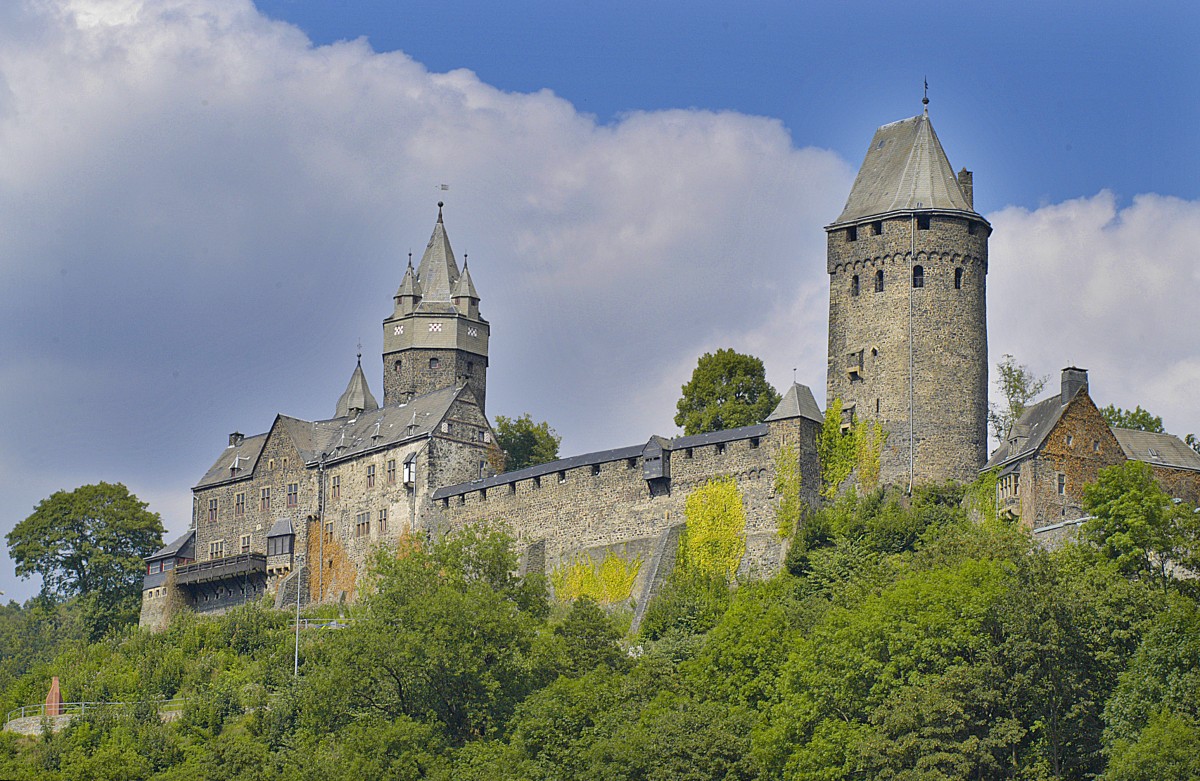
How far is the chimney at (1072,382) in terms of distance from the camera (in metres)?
58.4

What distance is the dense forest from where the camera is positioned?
44.5 metres

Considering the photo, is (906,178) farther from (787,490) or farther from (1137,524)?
(1137,524)

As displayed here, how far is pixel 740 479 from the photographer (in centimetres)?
6166

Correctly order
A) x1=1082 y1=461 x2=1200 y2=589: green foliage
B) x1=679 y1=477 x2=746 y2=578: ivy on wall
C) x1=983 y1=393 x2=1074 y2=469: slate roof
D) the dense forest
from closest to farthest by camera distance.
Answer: the dense forest → x1=1082 y1=461 x2=1200 y2=589: green foliage → x1=983 y1=393 x2=1074 y2=469: slate roof → x1=679 y1=477 x2=746 y2=578: ivy on wall

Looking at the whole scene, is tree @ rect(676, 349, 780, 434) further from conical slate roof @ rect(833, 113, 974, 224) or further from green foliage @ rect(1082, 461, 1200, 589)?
green foliage @ rect(1082, 461, 1200, 589)

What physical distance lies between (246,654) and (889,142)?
25906 mm

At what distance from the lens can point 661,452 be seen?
63.2m

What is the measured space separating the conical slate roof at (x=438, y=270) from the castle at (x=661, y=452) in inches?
115

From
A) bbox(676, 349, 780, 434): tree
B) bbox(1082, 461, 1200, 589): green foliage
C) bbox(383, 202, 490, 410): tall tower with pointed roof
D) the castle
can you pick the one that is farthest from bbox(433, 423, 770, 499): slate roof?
bbox(1082, 461, 1200, 589): green foliage

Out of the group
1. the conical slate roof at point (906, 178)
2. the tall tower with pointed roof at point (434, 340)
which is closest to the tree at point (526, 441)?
the tall tower with pointed roof at point (434, 340)

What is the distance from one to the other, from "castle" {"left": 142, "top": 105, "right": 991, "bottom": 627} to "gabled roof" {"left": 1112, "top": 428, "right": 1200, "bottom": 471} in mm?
4551

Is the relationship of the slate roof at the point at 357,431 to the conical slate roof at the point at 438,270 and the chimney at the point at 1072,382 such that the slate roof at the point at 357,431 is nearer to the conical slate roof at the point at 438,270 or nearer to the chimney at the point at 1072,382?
Result: the conical slate roof at the point at 438,270

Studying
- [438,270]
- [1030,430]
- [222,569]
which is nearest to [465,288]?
[438,270]

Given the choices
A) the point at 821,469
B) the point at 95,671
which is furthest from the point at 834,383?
the point at 95,671
